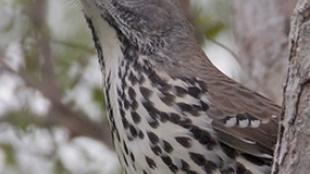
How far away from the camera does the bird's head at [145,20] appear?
4.18m

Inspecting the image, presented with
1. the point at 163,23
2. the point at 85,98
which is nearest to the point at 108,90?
the point at 163,23

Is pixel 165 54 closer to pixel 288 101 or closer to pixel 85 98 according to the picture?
pixel 288 101

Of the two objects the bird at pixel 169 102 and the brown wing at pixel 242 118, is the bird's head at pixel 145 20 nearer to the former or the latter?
the bird at pixel 169 102

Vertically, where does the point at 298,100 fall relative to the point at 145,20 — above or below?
below

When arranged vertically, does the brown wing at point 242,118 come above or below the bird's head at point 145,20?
below

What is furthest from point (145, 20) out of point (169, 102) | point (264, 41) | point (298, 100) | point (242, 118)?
point (298, 100)

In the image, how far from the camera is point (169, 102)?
12.9ft

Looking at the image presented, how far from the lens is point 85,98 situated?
6.01m

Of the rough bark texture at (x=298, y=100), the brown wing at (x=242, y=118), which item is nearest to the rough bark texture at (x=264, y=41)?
the brown wing at (x=242, y=118)

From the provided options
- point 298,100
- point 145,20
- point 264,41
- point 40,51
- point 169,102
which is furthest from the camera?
point 40,51

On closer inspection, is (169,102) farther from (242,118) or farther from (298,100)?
(298,100)

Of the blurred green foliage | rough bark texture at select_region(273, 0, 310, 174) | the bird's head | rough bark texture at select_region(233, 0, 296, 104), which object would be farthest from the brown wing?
the blurred green foliage

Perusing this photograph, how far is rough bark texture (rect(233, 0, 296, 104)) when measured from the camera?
5.23 m

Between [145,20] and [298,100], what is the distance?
146cm
